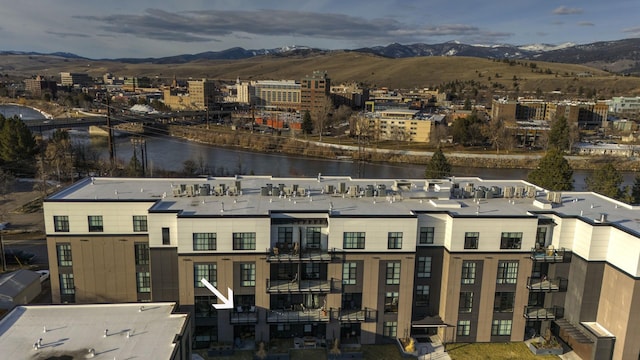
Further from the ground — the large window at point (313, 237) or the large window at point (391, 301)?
the large window at point (313, 237)

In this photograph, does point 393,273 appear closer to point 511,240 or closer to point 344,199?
point 344,199

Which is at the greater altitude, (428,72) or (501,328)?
(428,72)

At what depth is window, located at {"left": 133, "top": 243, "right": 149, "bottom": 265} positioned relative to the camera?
1177 cm

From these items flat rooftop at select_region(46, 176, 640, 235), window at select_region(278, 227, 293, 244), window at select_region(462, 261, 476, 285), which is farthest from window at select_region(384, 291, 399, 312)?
window at select_region(278, 227, 293, 244)

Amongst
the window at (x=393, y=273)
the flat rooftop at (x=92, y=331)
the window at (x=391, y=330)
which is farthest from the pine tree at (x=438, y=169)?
the flat rooftop at (x=92, y=331)

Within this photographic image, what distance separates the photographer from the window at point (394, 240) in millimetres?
11203

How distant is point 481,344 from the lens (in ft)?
38.5

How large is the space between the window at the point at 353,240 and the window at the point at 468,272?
2.66m

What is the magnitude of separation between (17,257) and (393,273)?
13.1m

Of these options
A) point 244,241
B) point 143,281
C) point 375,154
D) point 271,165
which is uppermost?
point 244,241

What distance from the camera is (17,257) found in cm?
1584

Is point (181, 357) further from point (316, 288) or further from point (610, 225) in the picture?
point (610, 225)

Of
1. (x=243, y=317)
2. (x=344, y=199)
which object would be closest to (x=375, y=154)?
(x=344, y=199)

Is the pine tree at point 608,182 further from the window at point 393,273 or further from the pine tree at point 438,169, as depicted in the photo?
the window at point 393,273
